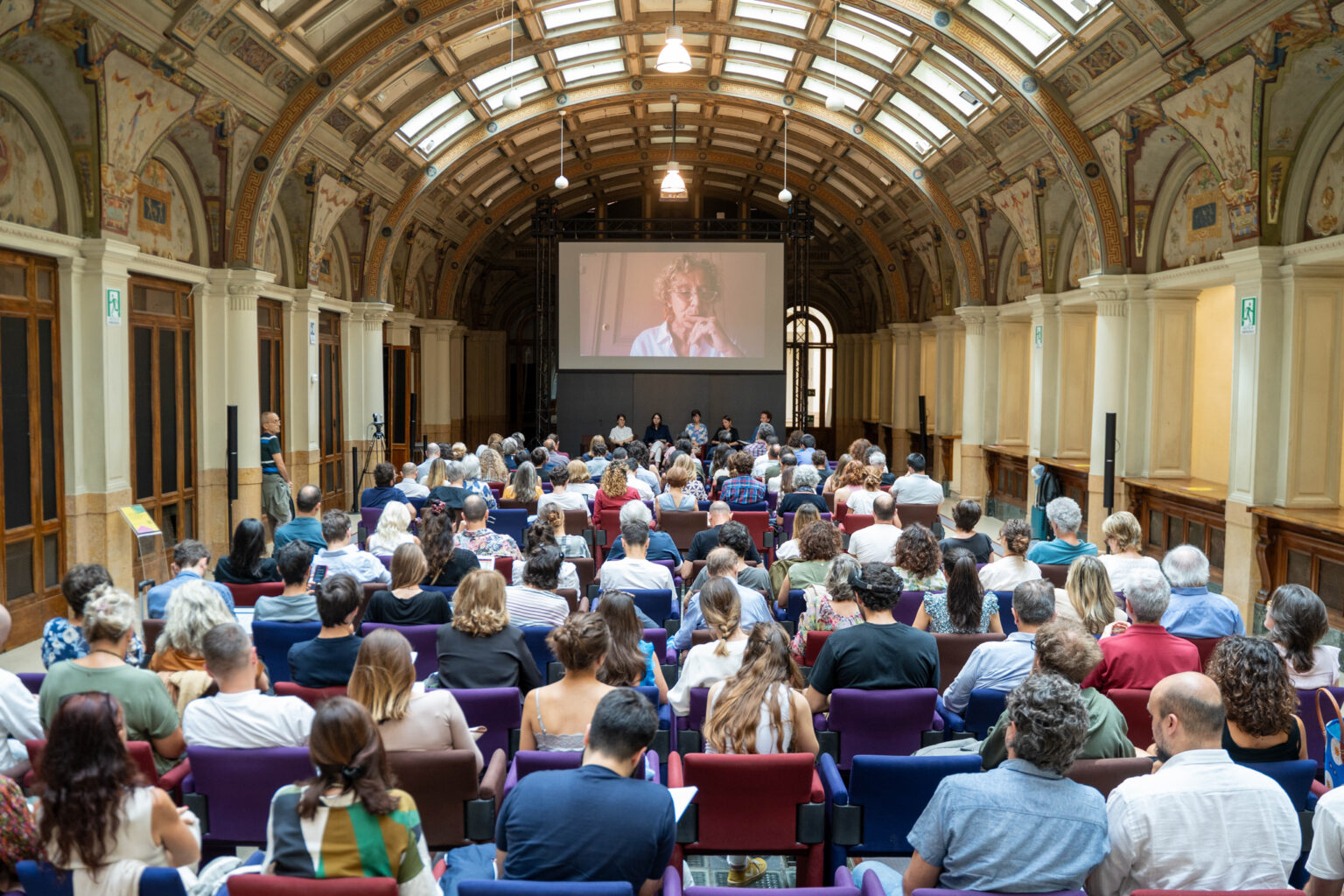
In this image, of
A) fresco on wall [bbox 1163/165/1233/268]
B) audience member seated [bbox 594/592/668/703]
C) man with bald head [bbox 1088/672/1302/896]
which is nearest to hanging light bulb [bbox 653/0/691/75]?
fresco on wall [bbox 1163/165/1233/268]

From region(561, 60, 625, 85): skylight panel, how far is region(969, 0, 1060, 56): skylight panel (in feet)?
21.3

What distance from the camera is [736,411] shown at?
914 inches

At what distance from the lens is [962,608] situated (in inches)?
200

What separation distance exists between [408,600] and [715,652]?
177cm

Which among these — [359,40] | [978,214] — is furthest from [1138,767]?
[978,214]

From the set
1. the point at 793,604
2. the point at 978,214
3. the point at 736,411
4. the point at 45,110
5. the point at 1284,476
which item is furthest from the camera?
the point at 736,411

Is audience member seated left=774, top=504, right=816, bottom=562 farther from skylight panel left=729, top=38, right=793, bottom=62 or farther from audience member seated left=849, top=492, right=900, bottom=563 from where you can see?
skylight panel left=729, top=38, right=793, bottom=62

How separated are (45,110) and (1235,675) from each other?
9131mm

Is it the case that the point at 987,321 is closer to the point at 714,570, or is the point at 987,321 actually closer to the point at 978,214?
the point at 978,214

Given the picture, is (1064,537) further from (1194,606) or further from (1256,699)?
(1256,699)

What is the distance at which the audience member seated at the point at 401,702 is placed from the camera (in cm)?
342

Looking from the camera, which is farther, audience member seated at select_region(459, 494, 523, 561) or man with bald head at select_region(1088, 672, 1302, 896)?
audience member seated at select_region(459, 494, 523, 561)

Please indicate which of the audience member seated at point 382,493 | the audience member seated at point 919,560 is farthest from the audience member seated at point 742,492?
the audience member seated at point 919,560

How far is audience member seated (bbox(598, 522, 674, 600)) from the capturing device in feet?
20.1
